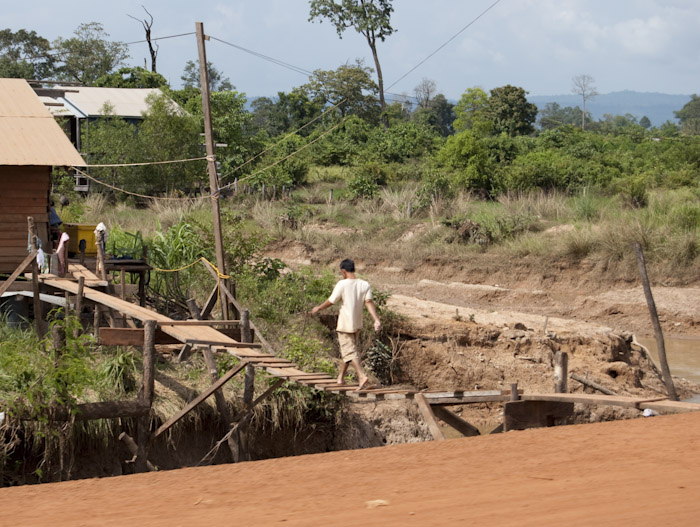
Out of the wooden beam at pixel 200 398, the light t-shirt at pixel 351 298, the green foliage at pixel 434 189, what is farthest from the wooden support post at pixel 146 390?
the green foliage at pixel 434 189

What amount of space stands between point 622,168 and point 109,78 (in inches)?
1191

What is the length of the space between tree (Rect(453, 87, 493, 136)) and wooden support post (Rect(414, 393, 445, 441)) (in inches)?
1516

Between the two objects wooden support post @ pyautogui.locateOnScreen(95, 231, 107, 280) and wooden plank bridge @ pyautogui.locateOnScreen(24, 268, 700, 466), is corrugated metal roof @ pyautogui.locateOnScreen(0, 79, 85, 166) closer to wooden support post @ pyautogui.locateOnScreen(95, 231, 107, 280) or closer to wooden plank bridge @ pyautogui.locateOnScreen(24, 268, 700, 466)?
wooden support post @ pyautogui.locateOnScreen(95, 231, 107, 280)

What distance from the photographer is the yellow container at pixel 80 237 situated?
655 inches

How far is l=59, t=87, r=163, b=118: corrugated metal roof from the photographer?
4284cm

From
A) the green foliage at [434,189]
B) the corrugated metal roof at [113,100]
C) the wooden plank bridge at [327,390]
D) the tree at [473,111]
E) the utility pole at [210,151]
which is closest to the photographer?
the wooden plank bridge at [327,390]

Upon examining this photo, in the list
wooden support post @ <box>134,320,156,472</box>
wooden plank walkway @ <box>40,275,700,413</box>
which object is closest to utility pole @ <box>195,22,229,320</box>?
wooden plank walkway @ <box>40,275,700,413</box>

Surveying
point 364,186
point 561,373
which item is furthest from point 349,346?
point 364,186

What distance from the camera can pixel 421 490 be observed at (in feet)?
22.1

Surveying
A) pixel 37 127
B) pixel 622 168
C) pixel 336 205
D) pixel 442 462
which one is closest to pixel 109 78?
pixel 336 205

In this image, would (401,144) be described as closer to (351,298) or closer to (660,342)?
(660,342)

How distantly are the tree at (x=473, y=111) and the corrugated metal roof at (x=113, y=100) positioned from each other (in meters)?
17.9

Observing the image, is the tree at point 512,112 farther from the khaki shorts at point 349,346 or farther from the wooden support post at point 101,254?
the khaki shorts at point 349,346

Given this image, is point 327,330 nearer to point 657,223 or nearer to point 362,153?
point 657,223
